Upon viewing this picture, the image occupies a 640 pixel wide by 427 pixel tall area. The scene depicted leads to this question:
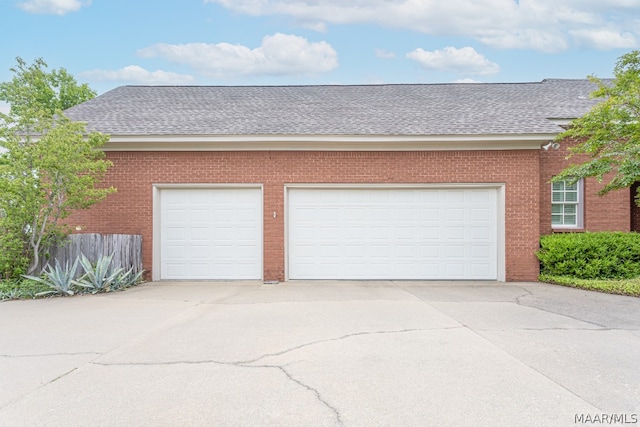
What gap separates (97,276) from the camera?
29.9 ft

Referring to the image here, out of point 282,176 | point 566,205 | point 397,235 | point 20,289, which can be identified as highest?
point 282,176

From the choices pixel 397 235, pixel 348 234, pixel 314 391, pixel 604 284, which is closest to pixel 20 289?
pixel 348 234

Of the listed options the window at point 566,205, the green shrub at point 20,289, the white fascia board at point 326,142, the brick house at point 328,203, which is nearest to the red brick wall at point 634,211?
the window at point 566,205

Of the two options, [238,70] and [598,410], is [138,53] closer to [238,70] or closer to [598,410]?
[238,70]

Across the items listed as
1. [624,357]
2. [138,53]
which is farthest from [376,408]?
[138,53]

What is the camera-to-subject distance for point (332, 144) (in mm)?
10688

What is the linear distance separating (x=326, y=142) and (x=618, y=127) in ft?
21.4

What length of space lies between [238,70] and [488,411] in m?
33.9

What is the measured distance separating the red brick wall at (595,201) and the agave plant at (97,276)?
11.3 meters

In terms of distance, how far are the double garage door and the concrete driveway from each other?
2.90 metres

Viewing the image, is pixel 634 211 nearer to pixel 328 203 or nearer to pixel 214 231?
pixel 328 203

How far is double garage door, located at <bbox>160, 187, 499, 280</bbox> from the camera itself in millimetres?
10914

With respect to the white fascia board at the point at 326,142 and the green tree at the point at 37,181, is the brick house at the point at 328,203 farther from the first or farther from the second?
the green tree at the point at 37,181

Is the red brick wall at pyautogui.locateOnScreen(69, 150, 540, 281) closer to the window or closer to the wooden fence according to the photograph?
the wooden fence
